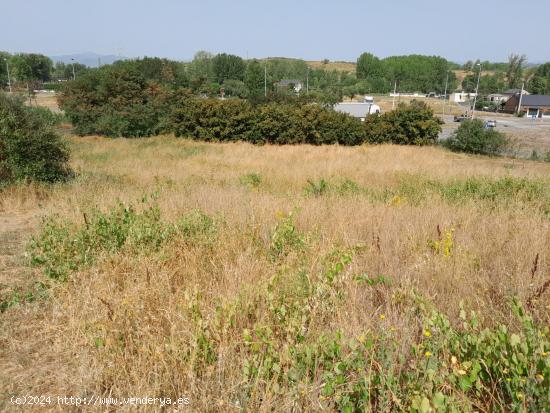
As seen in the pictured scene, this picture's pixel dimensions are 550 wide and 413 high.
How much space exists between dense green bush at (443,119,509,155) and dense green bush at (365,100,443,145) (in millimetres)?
1468

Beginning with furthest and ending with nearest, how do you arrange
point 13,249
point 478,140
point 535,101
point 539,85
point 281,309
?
1. point 539,85
2. point 535,101
3. point 478,140
4. point 13,249
5. point 281,309

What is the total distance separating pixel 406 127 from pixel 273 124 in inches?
337

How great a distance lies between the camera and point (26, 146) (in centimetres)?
867

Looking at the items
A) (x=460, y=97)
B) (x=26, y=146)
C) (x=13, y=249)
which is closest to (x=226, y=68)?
(x=460, y=97)

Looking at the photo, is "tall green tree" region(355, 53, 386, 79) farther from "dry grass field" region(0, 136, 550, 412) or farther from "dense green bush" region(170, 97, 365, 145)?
"dry grass field" region(0, 136, 550, 412)

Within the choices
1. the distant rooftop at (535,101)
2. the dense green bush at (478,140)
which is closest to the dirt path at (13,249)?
the dense green bush at (478,140)

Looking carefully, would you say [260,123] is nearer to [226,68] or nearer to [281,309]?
[281,309]

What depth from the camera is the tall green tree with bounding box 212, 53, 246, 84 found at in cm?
9394

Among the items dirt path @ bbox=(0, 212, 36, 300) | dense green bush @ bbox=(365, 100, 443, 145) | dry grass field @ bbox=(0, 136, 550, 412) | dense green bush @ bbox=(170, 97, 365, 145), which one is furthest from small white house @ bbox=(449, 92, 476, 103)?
dirt path @ bbox=(0, 212, 36, 300)

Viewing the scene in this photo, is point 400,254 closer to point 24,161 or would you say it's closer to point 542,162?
point 24,161

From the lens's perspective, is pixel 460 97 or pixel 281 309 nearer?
pixel 281 309

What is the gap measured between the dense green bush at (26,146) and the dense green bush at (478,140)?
2312cm

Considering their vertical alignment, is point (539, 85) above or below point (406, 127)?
above

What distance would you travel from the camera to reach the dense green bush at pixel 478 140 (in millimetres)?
24062
